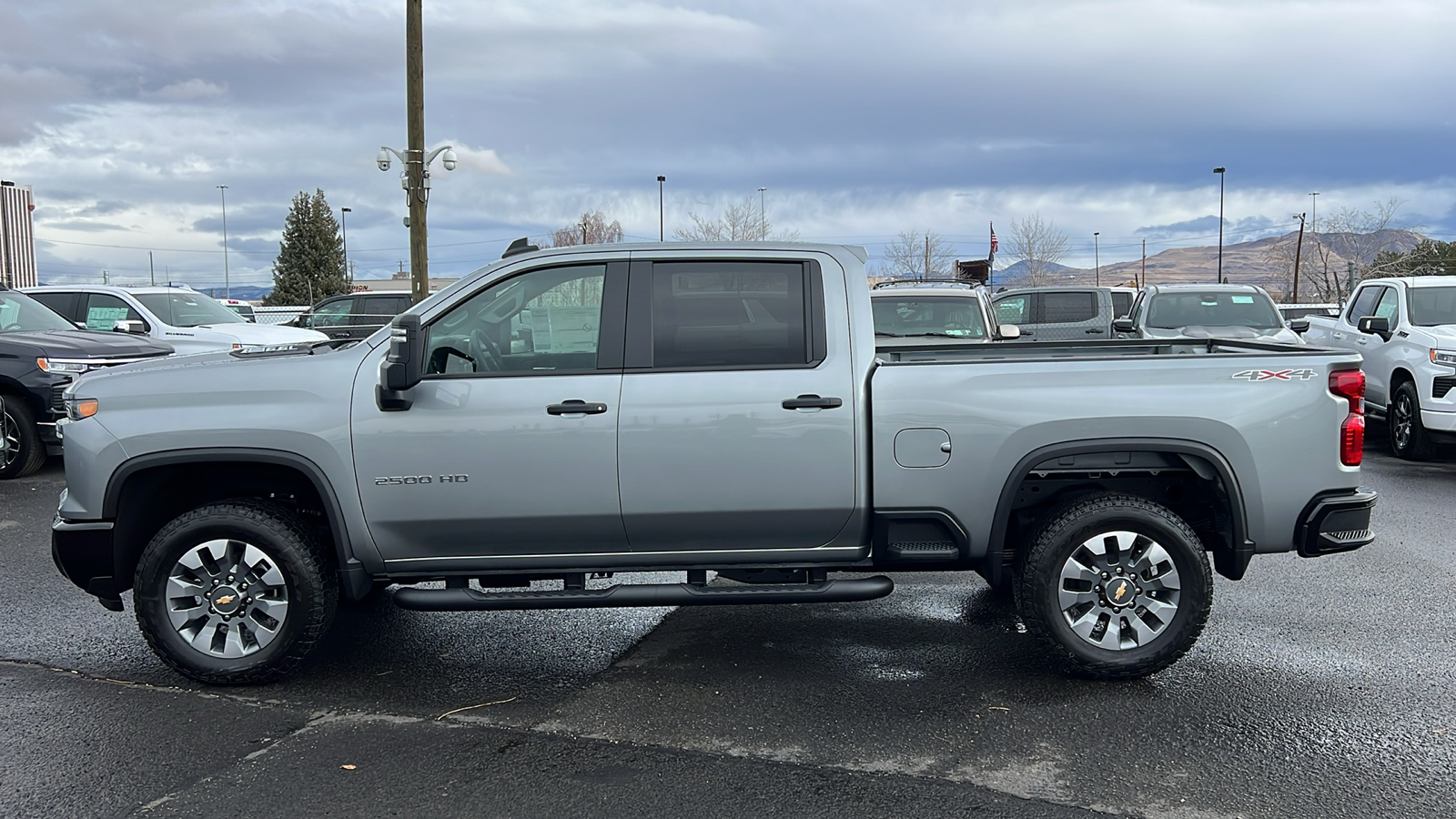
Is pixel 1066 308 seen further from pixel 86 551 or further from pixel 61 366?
pixel 86 551

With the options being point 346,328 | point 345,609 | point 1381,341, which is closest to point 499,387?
point 345,609

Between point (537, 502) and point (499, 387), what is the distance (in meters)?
0.51

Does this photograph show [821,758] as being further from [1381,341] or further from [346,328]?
[346,328]

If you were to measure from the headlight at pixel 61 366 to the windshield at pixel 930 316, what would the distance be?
7529 millimetres

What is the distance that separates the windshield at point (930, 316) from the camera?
11293 mm

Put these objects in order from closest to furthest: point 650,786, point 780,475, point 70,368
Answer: point 650,786
point 780,475
point 70,368

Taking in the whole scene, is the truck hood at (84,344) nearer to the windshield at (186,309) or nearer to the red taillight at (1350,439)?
the windshield at (186,309)

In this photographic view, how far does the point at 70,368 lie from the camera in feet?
34.2

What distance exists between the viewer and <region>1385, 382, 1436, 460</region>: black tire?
1115 cm

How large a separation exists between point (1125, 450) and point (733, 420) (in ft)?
5.59

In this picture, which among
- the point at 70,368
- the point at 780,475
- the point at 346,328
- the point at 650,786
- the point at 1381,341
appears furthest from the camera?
the point at 346,328

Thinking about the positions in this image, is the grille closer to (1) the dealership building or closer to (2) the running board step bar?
(2) the running board step bar

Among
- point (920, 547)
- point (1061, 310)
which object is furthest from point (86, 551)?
point (1061, 310)

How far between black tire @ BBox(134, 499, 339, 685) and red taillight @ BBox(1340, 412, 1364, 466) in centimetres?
449
